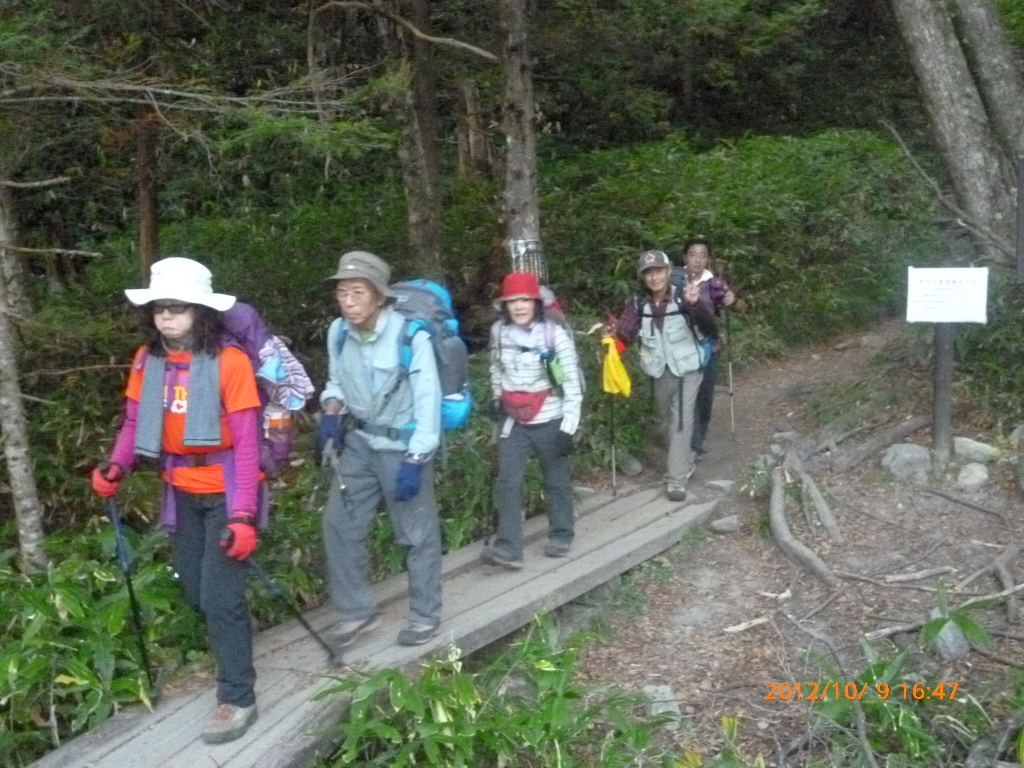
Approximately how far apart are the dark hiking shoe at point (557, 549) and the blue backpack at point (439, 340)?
1608 mm

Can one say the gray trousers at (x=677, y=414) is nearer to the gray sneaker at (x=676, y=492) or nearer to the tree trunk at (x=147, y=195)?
the gray sneaker at (x=676, y=492)

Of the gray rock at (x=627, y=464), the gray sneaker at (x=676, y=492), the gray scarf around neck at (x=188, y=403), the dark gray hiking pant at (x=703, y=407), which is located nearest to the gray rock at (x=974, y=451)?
the dark gray hiking pant at (x=703, y=407)

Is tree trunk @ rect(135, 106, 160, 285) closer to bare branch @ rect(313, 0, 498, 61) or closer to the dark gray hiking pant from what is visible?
bare branch @ rect(313, 0, 498, 61)

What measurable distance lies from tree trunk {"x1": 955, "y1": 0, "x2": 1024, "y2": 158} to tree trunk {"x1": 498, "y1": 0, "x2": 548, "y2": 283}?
11.7 feet

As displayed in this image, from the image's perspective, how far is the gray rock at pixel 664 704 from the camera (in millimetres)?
5312

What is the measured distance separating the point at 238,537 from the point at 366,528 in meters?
1.07

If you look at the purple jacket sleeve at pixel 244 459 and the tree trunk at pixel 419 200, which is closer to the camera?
the purple jacket sleeve at pixel 244 459

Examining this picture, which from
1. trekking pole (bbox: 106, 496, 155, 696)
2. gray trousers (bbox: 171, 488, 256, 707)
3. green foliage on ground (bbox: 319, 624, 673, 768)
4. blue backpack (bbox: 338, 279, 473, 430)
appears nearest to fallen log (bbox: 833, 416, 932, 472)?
green foliage on ground (bbox: 319, 624, 673, 768)

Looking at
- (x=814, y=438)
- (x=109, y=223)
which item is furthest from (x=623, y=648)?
(x=109, y=223)

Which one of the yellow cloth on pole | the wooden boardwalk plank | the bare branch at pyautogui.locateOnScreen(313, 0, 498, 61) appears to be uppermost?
the bare branch at pyautogui.locateOnScreen(313, 0, 498, 61)

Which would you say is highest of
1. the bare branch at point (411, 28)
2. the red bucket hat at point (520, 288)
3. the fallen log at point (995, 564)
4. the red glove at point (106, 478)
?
the bare branch at point (411, 28)

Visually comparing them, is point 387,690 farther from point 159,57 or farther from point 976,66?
point 976,66

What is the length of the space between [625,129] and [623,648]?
508 inches

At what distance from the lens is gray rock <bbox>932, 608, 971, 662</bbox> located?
5.53m
